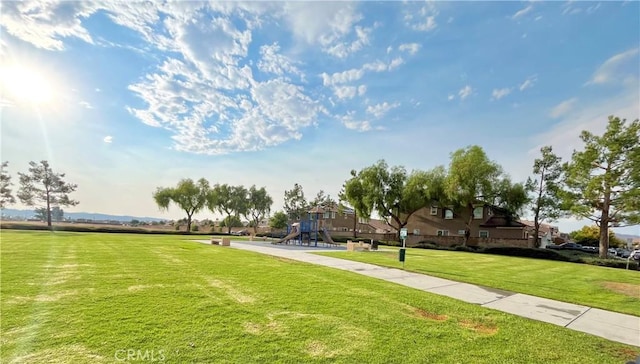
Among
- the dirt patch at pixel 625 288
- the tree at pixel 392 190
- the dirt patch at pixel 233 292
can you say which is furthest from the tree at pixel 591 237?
the dirt patch at pixel 233 292

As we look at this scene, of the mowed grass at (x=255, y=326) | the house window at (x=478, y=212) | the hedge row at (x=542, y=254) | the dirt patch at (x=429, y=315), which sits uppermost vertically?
the house window at (x=478, y=212)

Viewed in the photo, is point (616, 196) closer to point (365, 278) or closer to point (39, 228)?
point (365, 278)

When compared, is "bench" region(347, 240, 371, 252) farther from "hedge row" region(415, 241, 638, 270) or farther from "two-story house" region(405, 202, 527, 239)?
"two-story house" region(405, 202, 527, 239)

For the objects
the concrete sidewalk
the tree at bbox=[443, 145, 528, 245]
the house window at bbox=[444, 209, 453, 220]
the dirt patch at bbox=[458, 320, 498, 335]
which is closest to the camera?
the dirt patch at bbox=[458, 320, 498, 335]

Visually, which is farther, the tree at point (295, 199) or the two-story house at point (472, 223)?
the tree at point (295, 199)

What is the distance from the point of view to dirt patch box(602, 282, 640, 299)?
422 inches

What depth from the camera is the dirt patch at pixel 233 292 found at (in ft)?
21.6

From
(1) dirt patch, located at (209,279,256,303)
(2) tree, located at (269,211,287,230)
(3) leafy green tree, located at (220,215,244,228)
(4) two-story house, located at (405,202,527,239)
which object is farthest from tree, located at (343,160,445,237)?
(3) leafy green tree, located at (220,215,244,228)

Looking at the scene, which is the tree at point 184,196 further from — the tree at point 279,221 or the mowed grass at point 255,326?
the mowed grass at point 255,326

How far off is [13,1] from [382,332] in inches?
511

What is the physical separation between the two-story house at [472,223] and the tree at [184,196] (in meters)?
38.5

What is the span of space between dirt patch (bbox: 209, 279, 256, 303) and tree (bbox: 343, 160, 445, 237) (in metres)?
30.8

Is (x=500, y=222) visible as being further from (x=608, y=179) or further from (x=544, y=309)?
(x=544, y=309)

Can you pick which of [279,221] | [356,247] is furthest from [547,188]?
[279,221]
